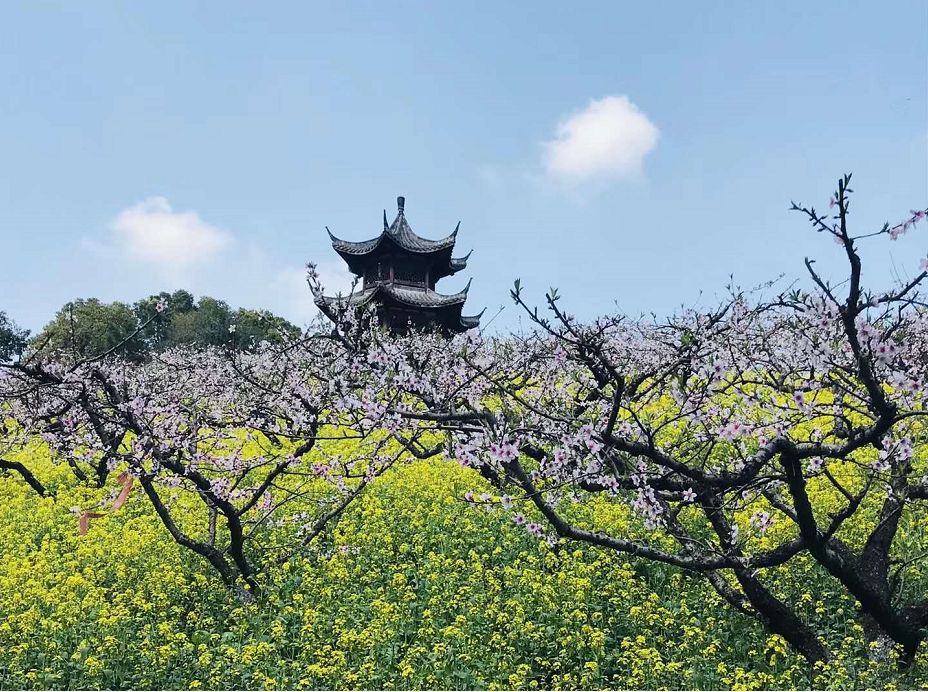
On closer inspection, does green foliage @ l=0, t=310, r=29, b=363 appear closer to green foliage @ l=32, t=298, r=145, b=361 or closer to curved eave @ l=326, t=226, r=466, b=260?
green foliage @ l=32, t=298, r=145, b=361

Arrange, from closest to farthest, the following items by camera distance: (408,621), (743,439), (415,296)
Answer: (743,439) → (408,621) → (415,296)

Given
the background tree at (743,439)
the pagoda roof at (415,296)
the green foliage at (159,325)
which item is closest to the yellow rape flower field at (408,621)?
the background tree at (743,439)

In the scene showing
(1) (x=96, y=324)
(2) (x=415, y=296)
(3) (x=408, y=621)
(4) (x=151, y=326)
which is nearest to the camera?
(3) (x=408, y=621)

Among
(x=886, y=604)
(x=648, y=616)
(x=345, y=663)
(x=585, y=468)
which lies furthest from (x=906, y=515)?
(x=345, y=663)

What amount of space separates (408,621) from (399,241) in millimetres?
30556

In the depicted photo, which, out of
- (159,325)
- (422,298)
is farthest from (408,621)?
(159,325)

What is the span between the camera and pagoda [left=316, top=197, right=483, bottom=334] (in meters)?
34.9

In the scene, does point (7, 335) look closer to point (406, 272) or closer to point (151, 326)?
point (151, 326)

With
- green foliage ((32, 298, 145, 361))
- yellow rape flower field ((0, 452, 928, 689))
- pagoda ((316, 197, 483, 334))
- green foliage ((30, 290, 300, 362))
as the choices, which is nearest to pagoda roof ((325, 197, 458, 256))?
pagoda ((316, 197, 483, 334))

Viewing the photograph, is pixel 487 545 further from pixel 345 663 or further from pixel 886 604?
pixel 886 604

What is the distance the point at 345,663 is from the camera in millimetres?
6773

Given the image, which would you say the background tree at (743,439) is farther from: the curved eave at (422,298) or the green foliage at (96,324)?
the green foliage at (96,324)

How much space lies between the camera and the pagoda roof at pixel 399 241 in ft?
119

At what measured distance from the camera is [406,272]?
3772 centimetres
